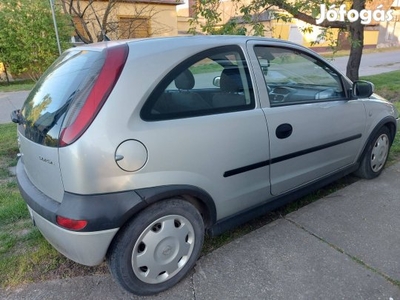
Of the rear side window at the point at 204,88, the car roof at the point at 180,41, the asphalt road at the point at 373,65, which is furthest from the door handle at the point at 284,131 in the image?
the asphalt road at the point at 373,65

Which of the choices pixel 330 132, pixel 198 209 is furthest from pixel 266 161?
pixel 330 132

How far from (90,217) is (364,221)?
2.38 m

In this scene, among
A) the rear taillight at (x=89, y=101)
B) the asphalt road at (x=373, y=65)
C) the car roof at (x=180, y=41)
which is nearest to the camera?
the rear taillight at (x=89, y=101)

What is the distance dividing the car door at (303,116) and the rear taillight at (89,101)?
3.55ft

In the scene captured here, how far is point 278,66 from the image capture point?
2.76 m

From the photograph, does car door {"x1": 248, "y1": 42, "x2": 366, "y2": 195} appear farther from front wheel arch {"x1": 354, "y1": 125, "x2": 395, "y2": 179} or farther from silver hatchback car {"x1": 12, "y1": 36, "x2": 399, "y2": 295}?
front wheel arch {"x1": 354, "y1": 125, "x2": 395, "y2": 179}

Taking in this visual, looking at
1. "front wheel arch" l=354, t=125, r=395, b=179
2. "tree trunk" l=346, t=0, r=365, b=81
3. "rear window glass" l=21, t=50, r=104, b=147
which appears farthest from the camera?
"tree trunk" l=346, t=0, r=365, b=81

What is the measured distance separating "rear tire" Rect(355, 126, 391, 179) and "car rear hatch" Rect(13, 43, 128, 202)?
9.36 ft

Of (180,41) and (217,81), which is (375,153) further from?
(180,41)

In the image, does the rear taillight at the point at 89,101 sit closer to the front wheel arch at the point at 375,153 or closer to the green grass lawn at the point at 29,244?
the green grass lawn at the point at 29,244

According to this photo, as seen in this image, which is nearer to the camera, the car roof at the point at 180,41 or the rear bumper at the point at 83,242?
the rear bumper at the point at 83,242

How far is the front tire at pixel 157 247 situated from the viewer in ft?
6.16

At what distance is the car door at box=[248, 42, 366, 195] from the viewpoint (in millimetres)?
2443

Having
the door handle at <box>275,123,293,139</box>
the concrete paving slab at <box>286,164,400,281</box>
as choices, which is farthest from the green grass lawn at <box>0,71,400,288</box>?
the door handle at <box>275,123,293,139</box>
